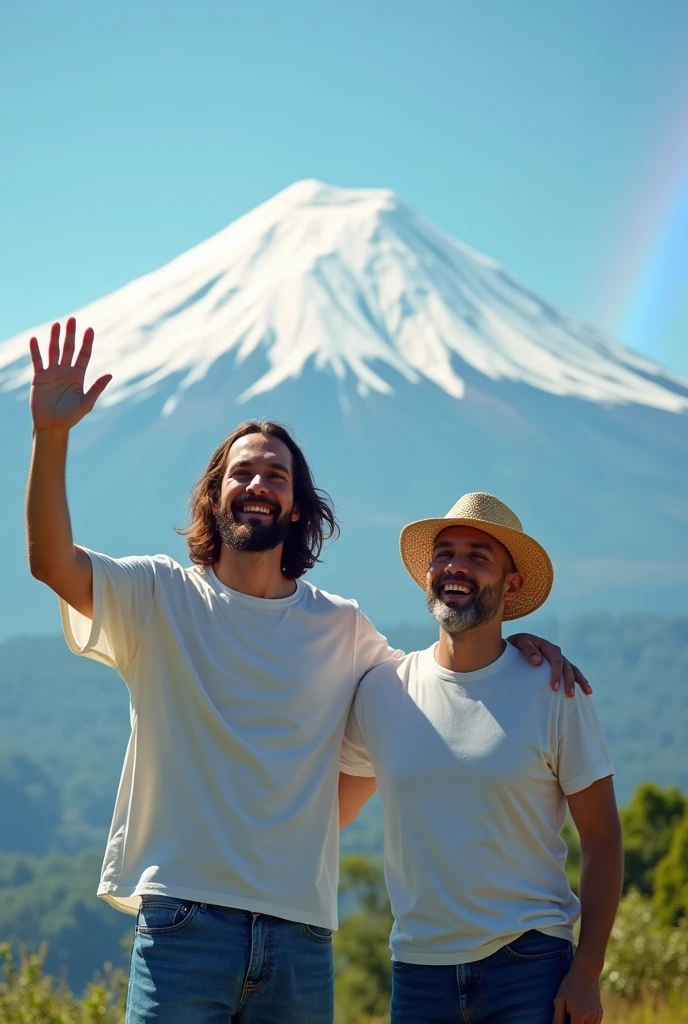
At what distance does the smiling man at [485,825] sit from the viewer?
2.91m

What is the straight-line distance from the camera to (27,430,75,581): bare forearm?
295cm

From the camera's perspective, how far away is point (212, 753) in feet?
9.84

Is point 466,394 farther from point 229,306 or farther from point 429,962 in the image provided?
point 429,962

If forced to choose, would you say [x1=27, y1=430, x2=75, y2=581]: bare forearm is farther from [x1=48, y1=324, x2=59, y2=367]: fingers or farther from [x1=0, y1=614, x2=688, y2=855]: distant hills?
[x1=0, y1=614, x2=688, y2=855]: distant hills

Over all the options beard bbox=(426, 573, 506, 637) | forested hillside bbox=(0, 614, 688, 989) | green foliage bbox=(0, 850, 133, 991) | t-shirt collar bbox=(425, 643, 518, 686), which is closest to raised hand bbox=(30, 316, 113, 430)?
beard bbox=(426, 573, 506, 637)

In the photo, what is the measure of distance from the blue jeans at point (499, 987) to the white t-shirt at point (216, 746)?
0.99 ft

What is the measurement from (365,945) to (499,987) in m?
19.6

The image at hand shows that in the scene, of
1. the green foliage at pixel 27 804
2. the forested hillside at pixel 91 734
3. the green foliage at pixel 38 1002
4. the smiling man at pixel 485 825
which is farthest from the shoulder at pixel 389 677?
the green foliage at pixel 27 804

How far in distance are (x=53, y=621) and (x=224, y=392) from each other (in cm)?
3228

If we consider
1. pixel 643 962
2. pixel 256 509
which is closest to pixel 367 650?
pixel 256 509

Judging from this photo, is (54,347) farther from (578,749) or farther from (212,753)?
(578,749)

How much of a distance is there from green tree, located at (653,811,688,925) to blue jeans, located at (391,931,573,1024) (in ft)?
33.5

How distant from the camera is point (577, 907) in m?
3.04

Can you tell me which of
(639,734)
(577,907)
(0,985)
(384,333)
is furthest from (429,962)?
(384,333)
